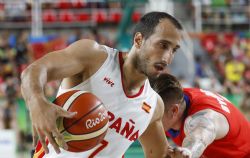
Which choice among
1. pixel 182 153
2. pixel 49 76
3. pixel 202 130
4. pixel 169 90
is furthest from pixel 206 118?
pixel 49 76

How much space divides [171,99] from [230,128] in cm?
50

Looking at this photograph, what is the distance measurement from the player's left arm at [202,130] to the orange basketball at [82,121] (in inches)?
30.1

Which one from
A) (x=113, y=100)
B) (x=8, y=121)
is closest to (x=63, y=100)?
(x=113, y=100)

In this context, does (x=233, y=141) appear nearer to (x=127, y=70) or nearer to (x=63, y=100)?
(x=127, y=70)

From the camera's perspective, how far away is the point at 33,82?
105 inches

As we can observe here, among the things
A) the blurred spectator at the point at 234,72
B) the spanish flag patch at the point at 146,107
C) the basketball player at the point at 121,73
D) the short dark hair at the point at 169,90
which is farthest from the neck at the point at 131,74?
the blurred spectator at the point at 234,72

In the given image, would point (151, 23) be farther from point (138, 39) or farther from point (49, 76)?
point (49, 76)

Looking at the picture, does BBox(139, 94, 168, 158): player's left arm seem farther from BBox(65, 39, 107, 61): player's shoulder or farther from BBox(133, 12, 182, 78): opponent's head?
BBox(65, 39, 107, 61): player's shoulder

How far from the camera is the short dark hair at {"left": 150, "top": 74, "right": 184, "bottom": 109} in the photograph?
4.18 meters

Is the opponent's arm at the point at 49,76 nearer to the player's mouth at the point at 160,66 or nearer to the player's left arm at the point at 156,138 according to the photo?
the player's mouth at the point at 160,66

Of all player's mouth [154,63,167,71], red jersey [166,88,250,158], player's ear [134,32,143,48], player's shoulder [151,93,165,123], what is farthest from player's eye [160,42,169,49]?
red jersey [166,88,250,158]

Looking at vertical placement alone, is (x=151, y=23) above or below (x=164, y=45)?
above

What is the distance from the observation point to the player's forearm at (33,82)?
2.61m

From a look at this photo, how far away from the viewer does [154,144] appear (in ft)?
13.2
